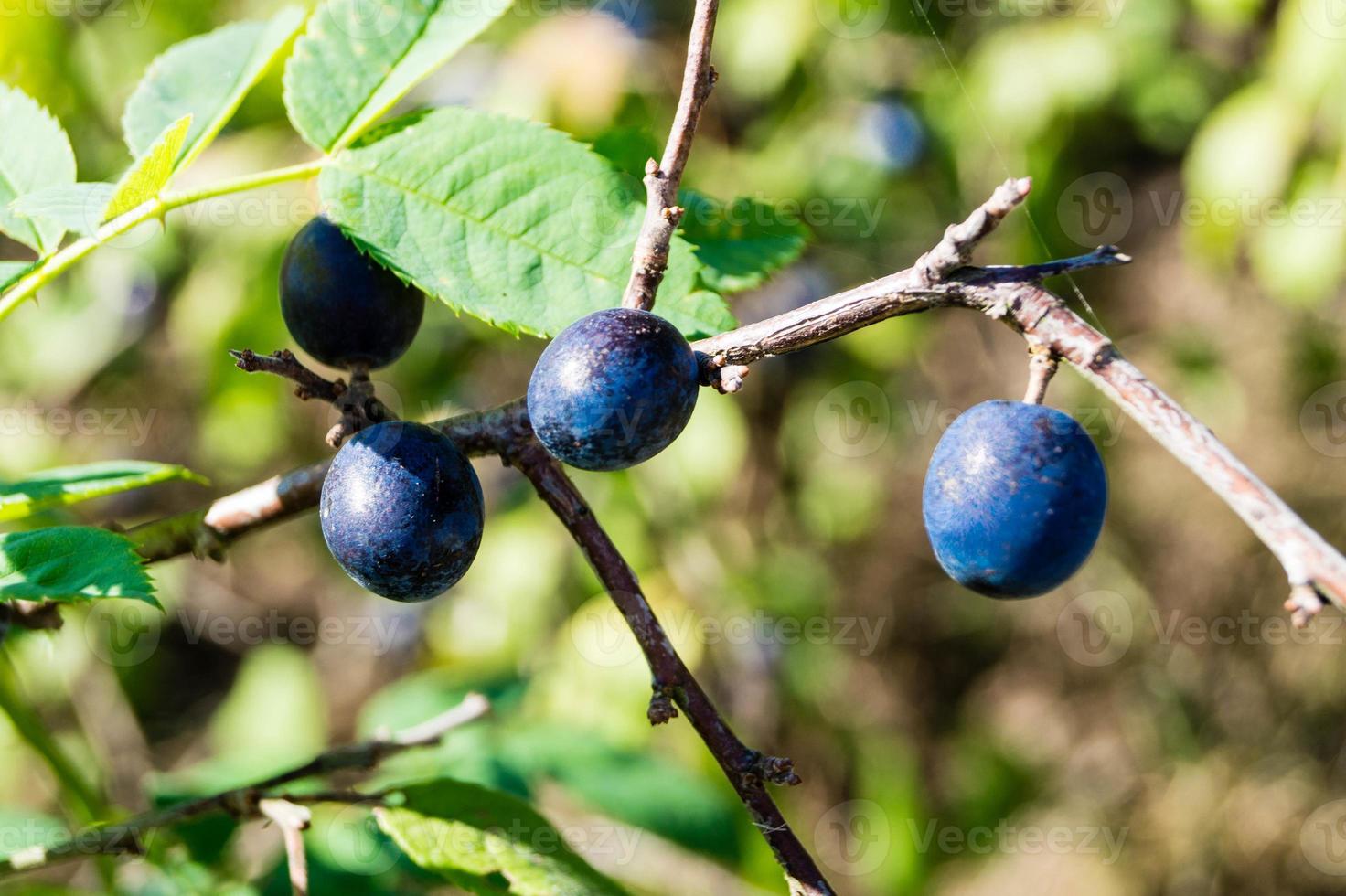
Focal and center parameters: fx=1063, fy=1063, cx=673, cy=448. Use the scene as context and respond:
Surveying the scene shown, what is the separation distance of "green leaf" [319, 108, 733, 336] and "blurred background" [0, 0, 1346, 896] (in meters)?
0.37

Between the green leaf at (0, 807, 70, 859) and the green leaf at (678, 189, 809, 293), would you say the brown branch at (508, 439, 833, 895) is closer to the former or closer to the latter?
the green leaf at (678, 189, 809, 293)

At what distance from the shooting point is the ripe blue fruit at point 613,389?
3.64 ft

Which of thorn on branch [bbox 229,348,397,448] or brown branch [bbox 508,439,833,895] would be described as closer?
brown branch [bbox 508,439,833,895]

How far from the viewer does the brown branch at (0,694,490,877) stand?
5.05ft

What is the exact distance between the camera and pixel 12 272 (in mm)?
1322

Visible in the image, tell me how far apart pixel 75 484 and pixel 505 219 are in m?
0.70

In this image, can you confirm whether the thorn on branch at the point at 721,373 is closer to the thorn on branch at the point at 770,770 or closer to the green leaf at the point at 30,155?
the thorn on branch at the point at 770,770

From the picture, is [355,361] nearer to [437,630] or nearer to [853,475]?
[437,630]

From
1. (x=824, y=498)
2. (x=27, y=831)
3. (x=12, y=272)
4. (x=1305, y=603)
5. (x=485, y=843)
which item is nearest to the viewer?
(x=1305, y=603)

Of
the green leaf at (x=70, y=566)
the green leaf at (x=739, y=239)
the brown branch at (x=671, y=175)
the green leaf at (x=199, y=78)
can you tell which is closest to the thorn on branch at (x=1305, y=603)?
the brown branch at (x=671, y=175)

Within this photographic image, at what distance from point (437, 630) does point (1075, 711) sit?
3651 mm

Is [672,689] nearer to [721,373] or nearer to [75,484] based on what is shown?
[721,373]

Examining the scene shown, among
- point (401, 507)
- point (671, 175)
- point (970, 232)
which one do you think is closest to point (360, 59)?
point (671, 175)

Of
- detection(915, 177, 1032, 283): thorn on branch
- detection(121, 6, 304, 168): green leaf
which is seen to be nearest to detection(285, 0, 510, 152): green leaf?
detection(121, 6, 304, 168): green leaf
